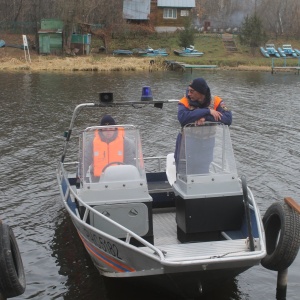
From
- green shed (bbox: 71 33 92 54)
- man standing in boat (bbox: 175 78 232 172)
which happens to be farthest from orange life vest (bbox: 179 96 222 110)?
green shed (bbox: 71 33 92 54)

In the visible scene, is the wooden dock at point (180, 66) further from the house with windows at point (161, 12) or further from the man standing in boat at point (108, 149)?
the man standing in boat at point (108, 149)

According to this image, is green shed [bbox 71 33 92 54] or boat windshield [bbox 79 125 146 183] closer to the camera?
boat windshield [bbox 79 125 146 183]

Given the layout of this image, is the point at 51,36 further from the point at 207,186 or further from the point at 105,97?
the point at 207,186

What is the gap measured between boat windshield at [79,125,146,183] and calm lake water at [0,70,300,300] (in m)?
1.79

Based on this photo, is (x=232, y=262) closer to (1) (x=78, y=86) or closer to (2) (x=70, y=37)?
(1) (x=78, y=86)

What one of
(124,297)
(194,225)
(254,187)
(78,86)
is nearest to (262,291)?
(194,225)

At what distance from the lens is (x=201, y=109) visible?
756 centimetres

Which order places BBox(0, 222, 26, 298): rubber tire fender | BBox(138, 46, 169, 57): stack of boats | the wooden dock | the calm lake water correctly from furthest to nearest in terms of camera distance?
1. BBox(138, 46, 169, 57): stack of boats
2. the wooden dock
3. the calm lake water
4. BBox(0, 222, 26, 298): rubber tire fender

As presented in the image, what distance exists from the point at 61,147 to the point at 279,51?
146ft

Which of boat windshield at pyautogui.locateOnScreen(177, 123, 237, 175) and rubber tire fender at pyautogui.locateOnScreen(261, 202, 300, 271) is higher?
boat windshield at pyautogui.locateOnScreen(177, 123, 237, 175)

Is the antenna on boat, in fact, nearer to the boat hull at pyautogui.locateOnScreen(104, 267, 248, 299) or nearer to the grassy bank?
the boat hull at pyautogui.locateOnScreen(104, 267, 248, 299)

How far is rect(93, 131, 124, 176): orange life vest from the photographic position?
8148 mm

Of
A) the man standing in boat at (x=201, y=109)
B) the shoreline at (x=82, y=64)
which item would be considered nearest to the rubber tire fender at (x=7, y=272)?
the man standing in boat at (x=201, y=109)

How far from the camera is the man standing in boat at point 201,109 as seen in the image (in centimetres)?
755
